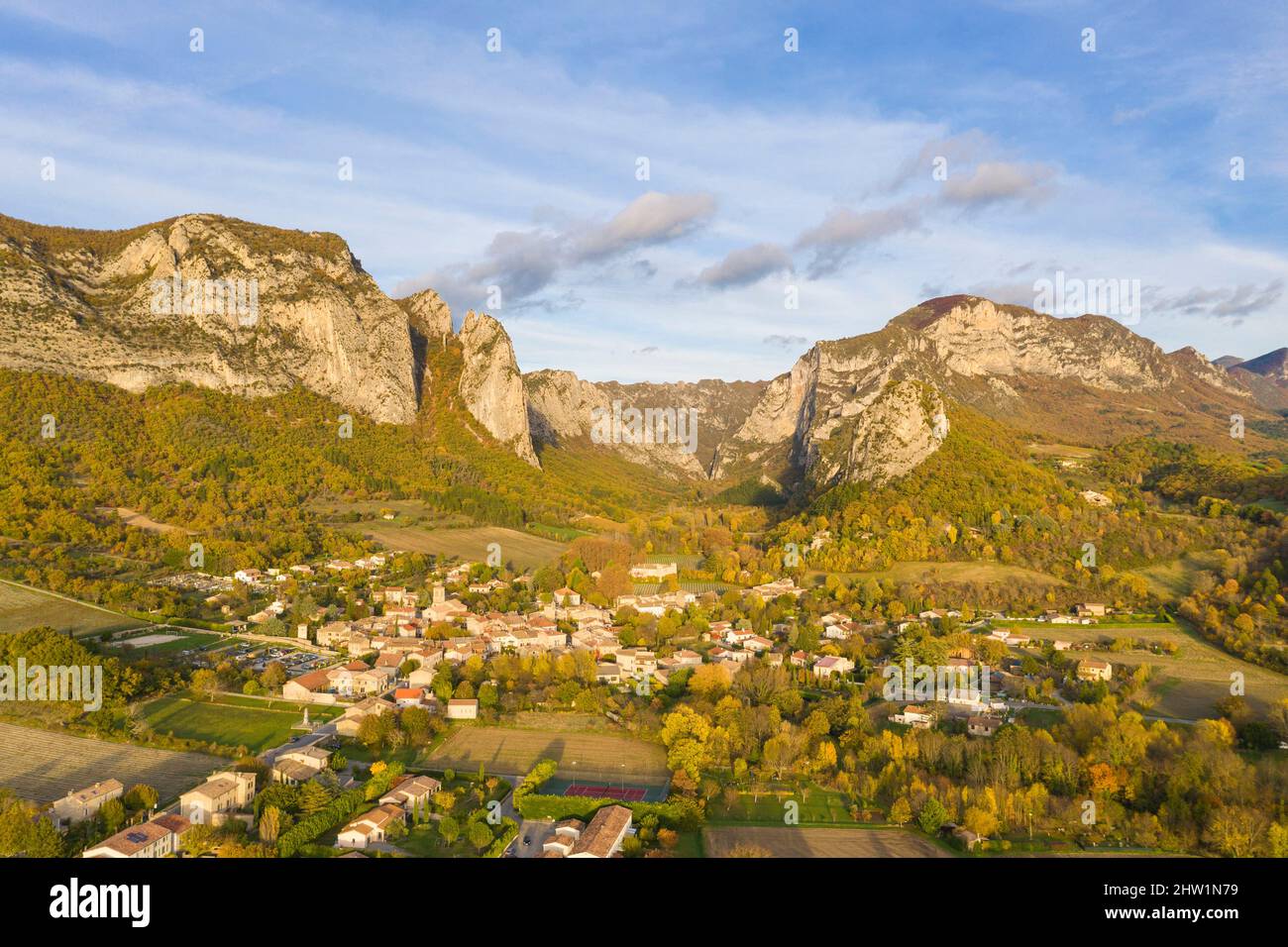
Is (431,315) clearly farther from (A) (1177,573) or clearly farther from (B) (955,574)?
(A) (1177,573)

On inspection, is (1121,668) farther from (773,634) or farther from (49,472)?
(49,472)

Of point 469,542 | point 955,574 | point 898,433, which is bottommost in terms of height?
point 955,574

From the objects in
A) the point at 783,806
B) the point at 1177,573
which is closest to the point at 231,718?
the point at 783,806

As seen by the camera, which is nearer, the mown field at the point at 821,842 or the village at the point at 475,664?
the mown field at the point at 821,842

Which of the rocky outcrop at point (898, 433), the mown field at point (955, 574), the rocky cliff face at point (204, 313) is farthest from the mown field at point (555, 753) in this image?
the rocky cliff face at point (204, 313)

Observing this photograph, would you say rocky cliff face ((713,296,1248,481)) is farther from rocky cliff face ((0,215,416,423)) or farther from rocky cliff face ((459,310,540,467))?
rocky cliff face ((0,215,416,423))

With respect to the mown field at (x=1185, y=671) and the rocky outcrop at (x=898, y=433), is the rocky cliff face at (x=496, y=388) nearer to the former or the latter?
the rocky outcrop at (x=898, y=433)
